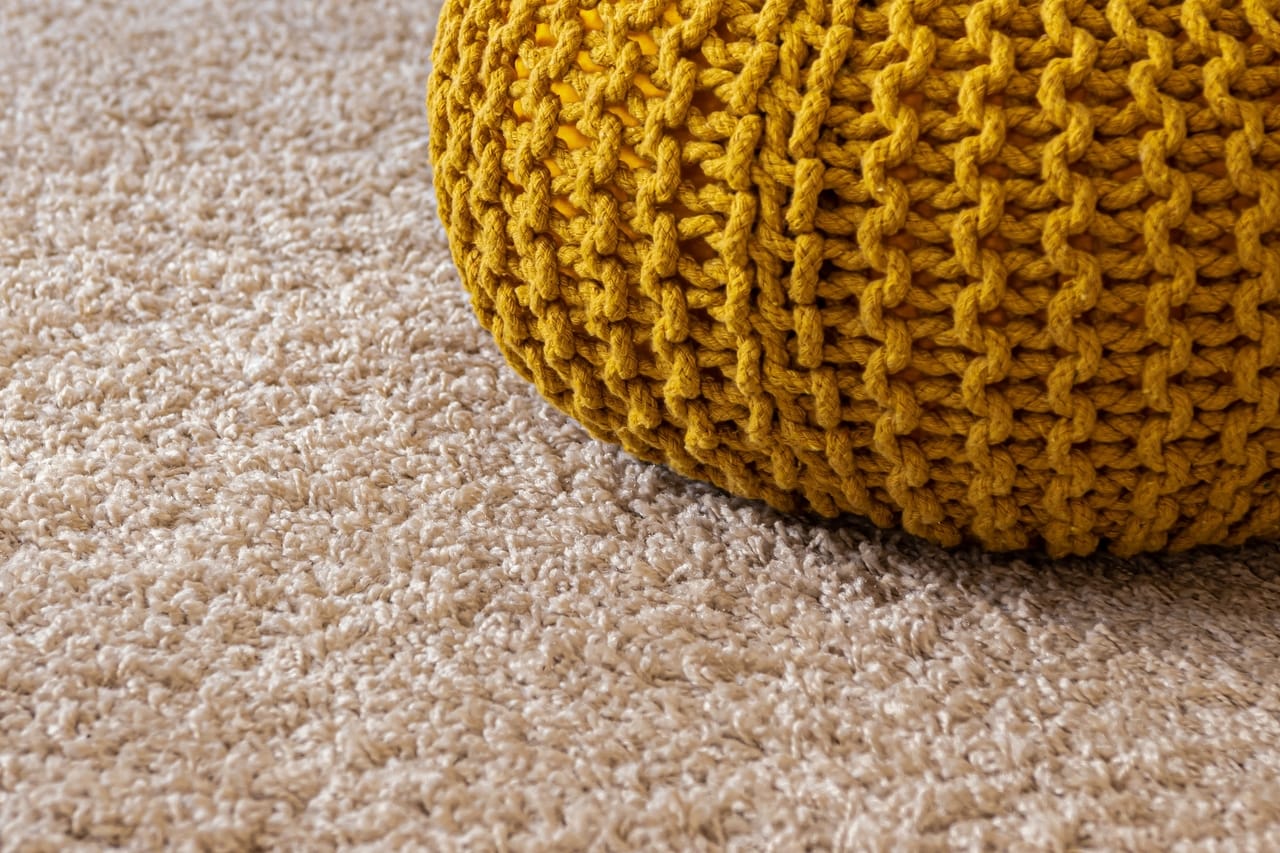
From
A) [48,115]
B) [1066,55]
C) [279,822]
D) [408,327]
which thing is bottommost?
[279,822]

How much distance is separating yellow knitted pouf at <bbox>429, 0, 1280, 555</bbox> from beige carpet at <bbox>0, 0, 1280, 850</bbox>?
6 centimetres

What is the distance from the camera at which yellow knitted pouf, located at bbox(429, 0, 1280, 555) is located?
629mm

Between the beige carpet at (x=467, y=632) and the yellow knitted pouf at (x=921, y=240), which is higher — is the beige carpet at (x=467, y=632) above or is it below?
below

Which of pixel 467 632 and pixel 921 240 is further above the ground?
pixel 921 240

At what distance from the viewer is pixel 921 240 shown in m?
0.65

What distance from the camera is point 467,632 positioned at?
74 centimetres

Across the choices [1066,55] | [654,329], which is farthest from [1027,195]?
[654,329]

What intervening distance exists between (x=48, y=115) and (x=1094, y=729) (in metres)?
1.05

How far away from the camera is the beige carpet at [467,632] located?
0.64m

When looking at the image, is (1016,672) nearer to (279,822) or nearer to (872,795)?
(872,795)

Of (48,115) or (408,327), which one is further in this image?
(48,115)

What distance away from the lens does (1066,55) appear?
63 cm

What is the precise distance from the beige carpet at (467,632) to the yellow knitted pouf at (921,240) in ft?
0.21

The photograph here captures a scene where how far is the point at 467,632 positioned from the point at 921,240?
1.02 ft
